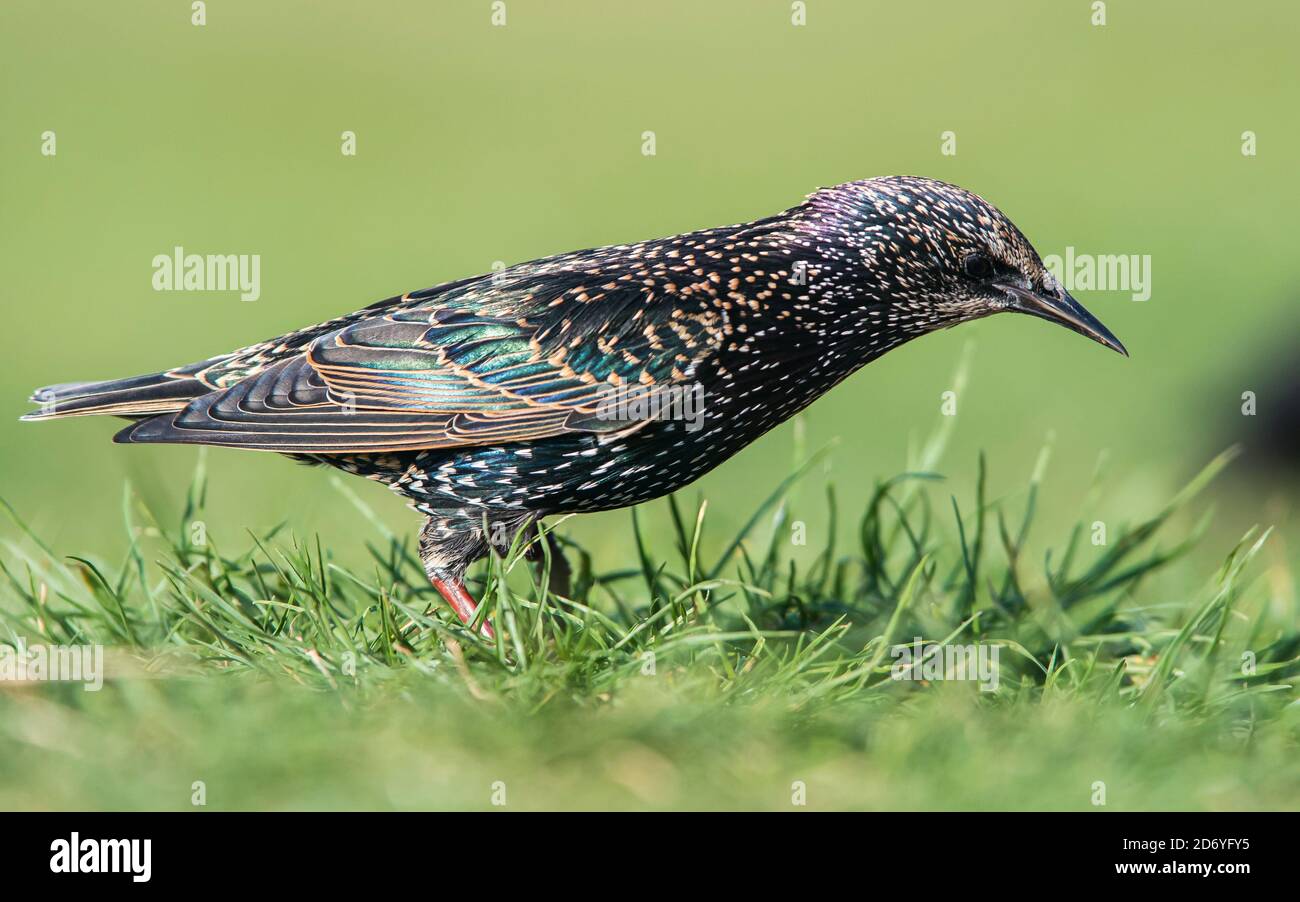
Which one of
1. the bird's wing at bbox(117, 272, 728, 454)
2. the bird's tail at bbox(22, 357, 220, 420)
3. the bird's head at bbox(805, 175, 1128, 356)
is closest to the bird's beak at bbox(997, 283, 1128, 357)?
the bird's head at bbox(805, 175, 1128, 356)

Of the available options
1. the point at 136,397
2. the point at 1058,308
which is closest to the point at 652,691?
the point at 1058,308

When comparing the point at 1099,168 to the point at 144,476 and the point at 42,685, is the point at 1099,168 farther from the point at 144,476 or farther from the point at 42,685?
the point at 42,685

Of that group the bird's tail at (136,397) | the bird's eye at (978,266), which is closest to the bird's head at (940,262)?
the bird's eye at (978,266)

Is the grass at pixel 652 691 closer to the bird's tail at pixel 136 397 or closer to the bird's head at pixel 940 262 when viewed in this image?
the bird's tail at pixel 136 397

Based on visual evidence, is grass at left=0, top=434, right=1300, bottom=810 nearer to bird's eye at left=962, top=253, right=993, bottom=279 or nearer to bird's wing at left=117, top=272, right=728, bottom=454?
bird's wing at left=117, top=272, right=728, bottom=454

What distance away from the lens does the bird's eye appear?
15.6 ft

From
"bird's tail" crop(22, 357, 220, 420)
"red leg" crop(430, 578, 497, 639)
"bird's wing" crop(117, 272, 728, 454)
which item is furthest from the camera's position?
"bird's tail" crop(22, 357, 220, 420)

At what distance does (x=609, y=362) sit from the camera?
4.63m

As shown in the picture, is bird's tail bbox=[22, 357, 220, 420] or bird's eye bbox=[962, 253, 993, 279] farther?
bird's tail bbox=[22, 357, 220, 420]

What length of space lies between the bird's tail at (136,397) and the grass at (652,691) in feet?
1.23

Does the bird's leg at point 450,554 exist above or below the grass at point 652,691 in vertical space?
above

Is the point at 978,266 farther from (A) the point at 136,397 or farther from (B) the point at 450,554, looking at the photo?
(A) the point at 136,397

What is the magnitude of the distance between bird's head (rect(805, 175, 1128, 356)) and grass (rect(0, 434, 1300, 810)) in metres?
0.62

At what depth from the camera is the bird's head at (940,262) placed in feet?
15.6
